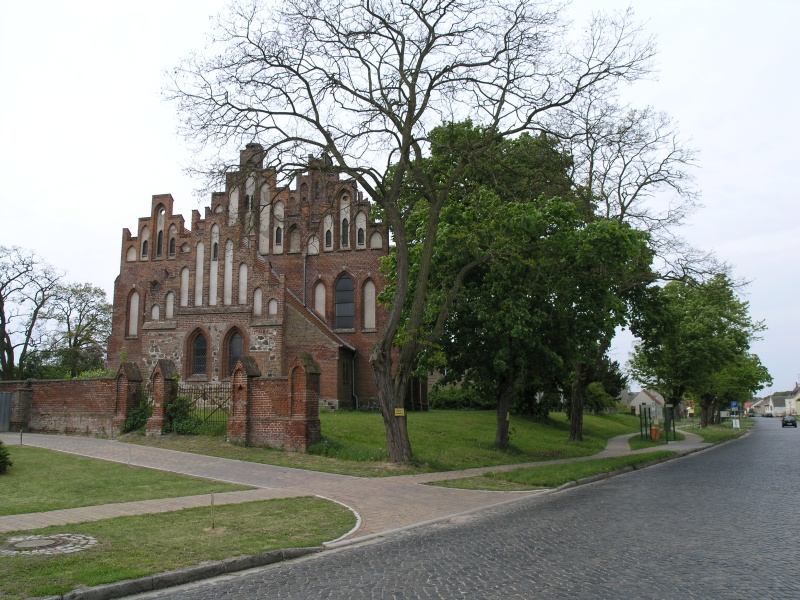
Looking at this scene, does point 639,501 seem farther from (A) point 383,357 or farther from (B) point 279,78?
(B) point 279,78

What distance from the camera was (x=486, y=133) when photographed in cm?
1859

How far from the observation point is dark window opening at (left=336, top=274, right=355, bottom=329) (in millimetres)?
36094

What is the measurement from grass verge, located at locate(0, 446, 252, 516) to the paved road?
5186 mm

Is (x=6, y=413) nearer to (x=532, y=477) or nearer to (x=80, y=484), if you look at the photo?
(x=80, y=484)

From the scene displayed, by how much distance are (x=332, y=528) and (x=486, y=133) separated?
12.6m

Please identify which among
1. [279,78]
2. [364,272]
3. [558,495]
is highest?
[279,78]

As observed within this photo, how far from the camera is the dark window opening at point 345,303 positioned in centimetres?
3609

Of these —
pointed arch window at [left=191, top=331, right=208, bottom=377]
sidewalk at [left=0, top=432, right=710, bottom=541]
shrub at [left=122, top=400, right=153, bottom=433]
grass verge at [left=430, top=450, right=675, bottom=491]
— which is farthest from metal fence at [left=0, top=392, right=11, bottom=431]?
grass verge at [left=430, top=450, right=675, bottom=491]

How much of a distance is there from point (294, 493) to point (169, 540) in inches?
185

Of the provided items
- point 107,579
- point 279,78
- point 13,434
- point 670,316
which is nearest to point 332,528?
point 107,579

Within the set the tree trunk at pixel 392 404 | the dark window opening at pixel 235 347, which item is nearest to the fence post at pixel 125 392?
the dark window opening at pixel 235 347

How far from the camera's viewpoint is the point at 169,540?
8273mm

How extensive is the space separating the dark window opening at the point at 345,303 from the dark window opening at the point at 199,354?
290 inches

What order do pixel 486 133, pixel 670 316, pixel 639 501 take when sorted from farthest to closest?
pixel 670 316
pixel 486 133
pixel 639 501
